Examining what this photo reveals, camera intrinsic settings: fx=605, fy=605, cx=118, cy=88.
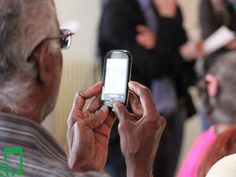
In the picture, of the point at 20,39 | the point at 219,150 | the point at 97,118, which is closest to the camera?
the point at 20,39

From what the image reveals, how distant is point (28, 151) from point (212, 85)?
1082mm

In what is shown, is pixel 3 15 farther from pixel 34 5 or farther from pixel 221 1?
pixel 221 1

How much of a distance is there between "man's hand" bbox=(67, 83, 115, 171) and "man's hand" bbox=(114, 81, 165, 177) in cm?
5

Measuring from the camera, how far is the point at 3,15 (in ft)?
2.89

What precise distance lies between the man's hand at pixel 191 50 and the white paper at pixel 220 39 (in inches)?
3.1

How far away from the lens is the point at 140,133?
95 centimetres

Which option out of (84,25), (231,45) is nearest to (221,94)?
(231,45)

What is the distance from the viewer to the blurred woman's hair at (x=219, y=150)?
46.7 inches

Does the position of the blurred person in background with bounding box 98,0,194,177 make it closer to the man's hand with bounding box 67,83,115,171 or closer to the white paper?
the white paper

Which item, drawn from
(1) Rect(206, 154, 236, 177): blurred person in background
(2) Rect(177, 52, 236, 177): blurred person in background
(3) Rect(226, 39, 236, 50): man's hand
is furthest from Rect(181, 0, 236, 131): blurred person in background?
(1) Rect(206, 154, 236, 177): blurred person in background

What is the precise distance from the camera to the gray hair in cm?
88

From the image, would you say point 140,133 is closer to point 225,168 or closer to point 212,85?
point 225,168

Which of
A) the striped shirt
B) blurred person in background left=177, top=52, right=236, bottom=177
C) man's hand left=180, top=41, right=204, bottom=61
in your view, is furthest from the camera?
man's hand left=180, top=41, right=204, bottom=61

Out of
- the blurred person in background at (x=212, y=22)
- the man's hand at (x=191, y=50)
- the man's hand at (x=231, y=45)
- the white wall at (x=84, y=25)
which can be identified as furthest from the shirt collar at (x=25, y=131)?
the white wall at (x=84, y=25)
